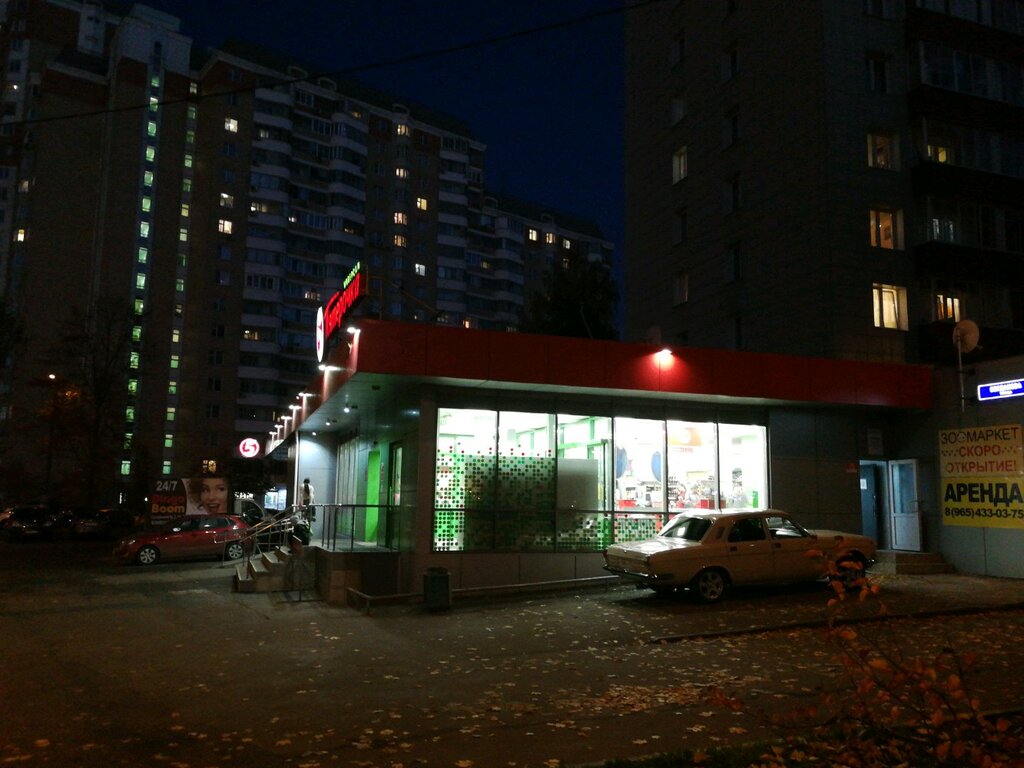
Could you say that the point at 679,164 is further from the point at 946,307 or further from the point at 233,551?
the point at 233,551

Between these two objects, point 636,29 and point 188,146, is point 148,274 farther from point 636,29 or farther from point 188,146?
point 636,29

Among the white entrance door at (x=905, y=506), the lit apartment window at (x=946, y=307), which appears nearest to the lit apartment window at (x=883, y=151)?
the lit apartment window at (x=946, y=307)

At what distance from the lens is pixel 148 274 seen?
81.4 metres

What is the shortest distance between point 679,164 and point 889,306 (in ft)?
37.8

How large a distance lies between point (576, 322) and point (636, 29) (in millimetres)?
14059

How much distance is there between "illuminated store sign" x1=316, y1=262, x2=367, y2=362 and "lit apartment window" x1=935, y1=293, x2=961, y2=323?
62.5 ft

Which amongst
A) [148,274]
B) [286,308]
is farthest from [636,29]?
[148,274]

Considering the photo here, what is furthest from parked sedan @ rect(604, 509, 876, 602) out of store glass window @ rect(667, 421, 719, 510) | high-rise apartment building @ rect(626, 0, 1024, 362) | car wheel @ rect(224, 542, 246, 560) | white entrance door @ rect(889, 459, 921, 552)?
car wheel @ rect(224, 542, 246, 560)

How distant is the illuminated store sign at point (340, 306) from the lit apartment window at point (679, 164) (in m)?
18.4

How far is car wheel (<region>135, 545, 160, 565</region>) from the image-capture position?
85.2 feet

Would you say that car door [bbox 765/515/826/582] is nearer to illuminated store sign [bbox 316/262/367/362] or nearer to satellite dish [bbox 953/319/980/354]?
satellite dish [bbox 953/319/980/354]

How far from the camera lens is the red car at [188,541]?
1027 inches

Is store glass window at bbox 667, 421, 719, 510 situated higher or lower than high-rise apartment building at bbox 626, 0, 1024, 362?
lower

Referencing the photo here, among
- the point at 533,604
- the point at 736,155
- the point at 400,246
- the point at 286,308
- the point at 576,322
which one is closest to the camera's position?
the point at 533,604
